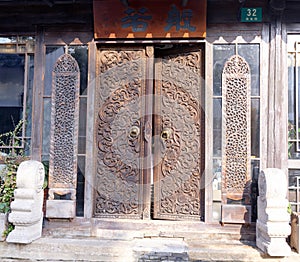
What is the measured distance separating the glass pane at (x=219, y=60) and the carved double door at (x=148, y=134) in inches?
7.7

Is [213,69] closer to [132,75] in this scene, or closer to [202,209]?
[132,75]

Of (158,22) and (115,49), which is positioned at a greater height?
(158,22)

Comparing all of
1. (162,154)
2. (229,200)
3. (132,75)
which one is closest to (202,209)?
(229,200)

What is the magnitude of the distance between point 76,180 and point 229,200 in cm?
202

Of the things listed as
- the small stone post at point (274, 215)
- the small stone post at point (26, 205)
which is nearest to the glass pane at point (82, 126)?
the small stone post at point (26, 205)

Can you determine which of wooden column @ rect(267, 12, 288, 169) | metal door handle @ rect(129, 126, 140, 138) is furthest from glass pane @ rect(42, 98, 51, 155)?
wooden column @ rect(267, 12, 288, 169)

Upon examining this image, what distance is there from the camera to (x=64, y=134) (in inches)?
165

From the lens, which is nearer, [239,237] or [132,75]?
[239,237]

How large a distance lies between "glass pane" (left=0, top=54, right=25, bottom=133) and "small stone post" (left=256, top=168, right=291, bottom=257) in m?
3.43

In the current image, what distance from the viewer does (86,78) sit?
4.27m

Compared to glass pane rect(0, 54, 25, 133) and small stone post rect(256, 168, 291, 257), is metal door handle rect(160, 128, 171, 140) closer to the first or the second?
small stone post rect(256, 168, 291, 257)

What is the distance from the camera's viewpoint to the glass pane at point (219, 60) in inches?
163

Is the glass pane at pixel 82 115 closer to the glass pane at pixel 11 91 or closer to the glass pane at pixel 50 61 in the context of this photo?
the glass pane at pixel 50 61

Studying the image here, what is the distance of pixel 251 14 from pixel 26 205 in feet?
12.2
